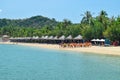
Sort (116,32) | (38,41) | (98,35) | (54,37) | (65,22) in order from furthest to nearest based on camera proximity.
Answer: (38,41) → (65,22) → (54,37) → (98,35) → (116,32)

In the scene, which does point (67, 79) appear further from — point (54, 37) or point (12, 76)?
point (54, 37)

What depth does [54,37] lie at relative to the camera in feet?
423

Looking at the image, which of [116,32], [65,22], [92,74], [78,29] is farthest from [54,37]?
[92,74]

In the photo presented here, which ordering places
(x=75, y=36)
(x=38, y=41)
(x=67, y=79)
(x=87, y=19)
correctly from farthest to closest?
(x=38, y=41) → (x=87, y=19) → (x=75, y=36) → (x=67, y=79)

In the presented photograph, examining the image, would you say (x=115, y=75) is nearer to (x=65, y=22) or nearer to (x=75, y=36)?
(x=75, y=36)

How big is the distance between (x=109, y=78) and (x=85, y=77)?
200 cm

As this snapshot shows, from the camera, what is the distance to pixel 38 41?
152125mm

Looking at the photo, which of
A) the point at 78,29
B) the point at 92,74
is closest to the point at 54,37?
the point at 78,29

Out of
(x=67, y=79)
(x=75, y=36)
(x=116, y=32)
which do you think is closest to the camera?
(x=67, y=79)

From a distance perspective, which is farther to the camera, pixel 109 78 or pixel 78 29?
pixel 78 29

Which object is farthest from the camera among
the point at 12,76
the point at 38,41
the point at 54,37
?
the point at 38,41

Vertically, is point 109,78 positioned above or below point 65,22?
below

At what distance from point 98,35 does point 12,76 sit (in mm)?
64470

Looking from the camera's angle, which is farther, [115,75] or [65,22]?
[65,22]
